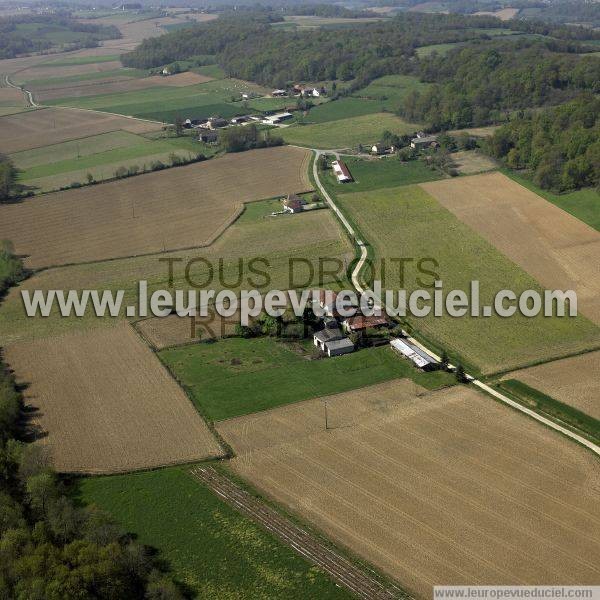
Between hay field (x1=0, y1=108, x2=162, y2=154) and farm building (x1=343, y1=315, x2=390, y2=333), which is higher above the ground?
hay field (x1=0, y1=108, x2=162, y2=154)

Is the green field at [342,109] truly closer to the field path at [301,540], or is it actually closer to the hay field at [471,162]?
the hay field at [471,162]

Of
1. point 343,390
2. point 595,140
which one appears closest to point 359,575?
point 343,390

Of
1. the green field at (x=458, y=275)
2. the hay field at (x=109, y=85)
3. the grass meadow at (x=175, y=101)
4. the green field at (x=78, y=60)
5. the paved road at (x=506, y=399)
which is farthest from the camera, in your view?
the green field at (x=78, y=60)

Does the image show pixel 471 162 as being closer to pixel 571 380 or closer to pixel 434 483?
pixel 571 380

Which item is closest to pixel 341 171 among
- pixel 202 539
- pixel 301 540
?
pixel 301 540

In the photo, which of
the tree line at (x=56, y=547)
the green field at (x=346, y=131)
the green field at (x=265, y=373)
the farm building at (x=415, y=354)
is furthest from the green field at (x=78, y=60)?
the tree line at (x=56, y=547)

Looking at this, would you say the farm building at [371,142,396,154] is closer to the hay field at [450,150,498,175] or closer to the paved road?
the hay field at [450,150,498,175]

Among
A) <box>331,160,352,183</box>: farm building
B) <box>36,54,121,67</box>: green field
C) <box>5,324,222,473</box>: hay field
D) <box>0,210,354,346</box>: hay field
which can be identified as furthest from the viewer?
<box>36,54,121,67</box>: green field

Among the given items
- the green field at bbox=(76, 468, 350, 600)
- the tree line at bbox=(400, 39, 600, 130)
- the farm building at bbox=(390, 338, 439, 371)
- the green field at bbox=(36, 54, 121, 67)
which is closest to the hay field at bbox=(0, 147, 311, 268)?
the farm building at bbox=(390, 338, 439, 371)
